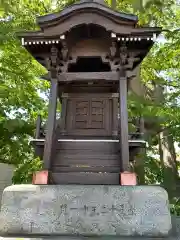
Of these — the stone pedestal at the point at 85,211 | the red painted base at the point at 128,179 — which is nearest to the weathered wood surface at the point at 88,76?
the red painted base at the point at 128,179

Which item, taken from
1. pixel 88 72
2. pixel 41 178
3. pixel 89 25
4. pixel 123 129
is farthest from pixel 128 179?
pixel 89 25

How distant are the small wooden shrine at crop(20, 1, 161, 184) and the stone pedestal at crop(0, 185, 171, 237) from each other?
0.66m

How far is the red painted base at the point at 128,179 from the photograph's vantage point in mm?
5909

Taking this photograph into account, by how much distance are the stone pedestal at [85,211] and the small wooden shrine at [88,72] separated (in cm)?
66

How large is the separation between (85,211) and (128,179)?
4.10 ft

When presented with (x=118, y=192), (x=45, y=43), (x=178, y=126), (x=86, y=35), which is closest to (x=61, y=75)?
(x=45, y=43)

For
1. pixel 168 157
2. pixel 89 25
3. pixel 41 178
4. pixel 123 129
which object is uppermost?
pixel 89 25

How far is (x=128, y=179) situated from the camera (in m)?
5.93

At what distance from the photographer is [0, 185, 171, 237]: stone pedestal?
5430mm

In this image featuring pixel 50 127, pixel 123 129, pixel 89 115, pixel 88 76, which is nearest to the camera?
pixel 123 129

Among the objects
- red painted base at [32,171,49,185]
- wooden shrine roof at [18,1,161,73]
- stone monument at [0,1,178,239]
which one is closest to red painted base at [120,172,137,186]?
stone monument at [0,1,178,239]

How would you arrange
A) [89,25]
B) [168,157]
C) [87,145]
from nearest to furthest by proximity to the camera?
[89,25], [87,145], [168,157]

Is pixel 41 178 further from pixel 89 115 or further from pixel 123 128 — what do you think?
pixel 89 115

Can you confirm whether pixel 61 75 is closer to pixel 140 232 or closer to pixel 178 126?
pixel 140 232
